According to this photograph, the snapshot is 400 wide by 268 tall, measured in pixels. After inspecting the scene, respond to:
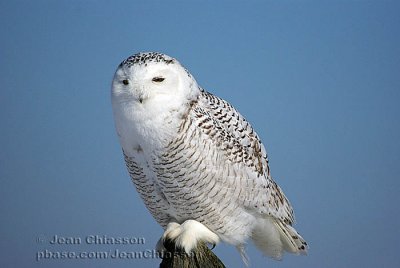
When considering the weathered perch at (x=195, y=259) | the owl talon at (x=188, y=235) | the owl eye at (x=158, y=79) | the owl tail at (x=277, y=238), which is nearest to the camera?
the owl eye at (x=158, y=79)

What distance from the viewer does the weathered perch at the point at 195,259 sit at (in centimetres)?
376

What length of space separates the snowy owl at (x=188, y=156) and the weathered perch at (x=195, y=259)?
0.16 feet

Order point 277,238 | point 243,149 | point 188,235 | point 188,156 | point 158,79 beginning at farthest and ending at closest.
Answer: point 277,238, point 243,149, point 188,235, point 188,156, point 158,79

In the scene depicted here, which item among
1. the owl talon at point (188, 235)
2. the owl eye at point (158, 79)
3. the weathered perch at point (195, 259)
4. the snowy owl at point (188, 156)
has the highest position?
the owl eye at point (158, 79)

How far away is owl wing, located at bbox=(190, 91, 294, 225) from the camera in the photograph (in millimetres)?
3914

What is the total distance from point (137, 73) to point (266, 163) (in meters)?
1.32

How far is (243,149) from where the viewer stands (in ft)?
13.6

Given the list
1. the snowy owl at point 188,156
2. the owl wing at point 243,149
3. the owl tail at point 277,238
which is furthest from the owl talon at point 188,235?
the owl tail at point 277,238

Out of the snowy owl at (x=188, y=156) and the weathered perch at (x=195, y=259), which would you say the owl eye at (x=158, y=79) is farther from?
the weathered perch at (x=195, y=259)

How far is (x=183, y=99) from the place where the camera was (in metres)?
3.74

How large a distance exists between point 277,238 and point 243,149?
810 millimetres

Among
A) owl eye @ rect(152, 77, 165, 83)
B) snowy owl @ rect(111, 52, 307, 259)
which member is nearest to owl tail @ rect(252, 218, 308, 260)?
snowy owl @ rect(111, 52, 307, 259)

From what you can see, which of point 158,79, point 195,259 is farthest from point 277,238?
point 158,79

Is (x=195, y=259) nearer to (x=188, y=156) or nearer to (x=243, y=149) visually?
(x=188, y=156)
